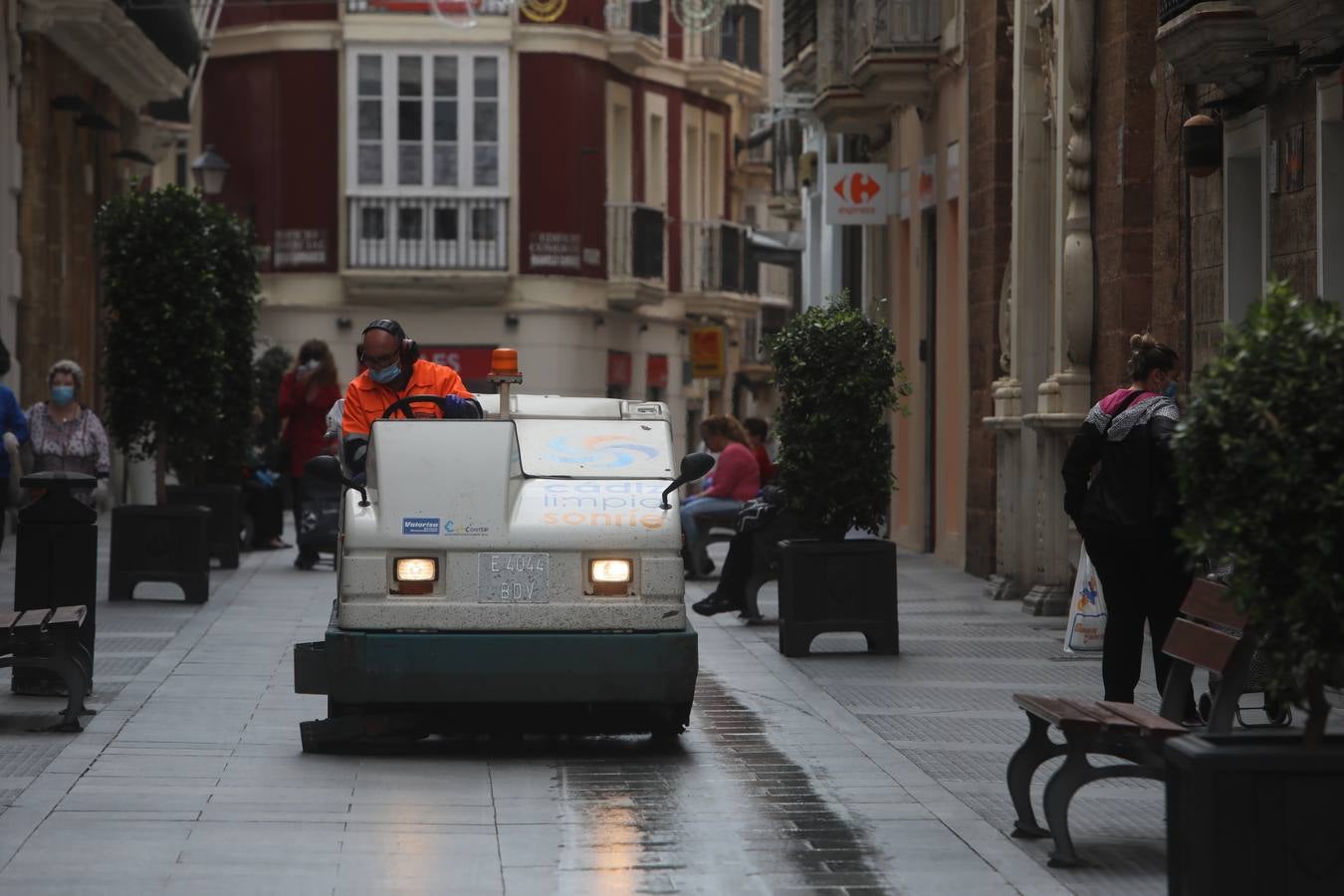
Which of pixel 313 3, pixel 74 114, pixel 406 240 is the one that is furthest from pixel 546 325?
pixel 74 114

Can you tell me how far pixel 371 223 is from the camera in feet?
157

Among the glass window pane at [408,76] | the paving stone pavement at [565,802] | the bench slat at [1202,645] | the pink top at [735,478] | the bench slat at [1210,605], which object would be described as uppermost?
the glass window pane at [408,76]

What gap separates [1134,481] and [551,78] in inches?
1483

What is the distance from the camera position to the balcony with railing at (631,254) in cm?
4978

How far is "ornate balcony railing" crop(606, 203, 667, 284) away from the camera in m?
50.0

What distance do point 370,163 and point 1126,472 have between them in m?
37.4

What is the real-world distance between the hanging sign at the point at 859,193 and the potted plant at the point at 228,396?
8.63 metres

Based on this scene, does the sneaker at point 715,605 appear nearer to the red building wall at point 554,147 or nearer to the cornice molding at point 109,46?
the cornice molding at point 109,46

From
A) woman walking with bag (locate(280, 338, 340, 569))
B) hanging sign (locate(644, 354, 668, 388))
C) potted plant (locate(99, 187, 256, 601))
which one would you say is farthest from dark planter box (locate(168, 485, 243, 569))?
hanging sign (locate(644, 354, 668, 388))

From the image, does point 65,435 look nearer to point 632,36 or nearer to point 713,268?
point 632,36

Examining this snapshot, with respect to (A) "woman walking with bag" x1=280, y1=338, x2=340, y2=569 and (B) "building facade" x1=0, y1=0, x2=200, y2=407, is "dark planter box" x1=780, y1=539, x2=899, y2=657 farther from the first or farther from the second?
(B) "building facade" x1=0, y1=0, x2=200, y2=407

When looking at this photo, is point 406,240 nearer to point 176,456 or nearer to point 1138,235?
point 176,456

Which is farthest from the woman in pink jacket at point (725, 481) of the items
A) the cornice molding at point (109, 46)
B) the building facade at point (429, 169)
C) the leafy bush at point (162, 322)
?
the building facade at point (429, 169)

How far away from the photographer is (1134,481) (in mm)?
11320
